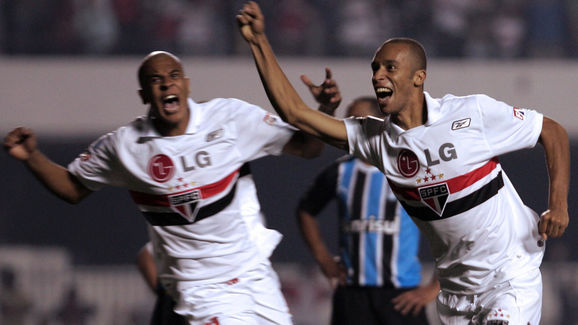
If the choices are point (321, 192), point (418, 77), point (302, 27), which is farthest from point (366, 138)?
point (302, 27)

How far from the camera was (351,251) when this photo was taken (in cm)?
598

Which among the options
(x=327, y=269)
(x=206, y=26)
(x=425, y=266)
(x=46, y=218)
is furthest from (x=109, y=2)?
(x=327, y=269)

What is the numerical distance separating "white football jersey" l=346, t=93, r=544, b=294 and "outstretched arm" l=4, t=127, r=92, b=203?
154 cm

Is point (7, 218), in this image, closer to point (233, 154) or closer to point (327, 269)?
point (327, 269)

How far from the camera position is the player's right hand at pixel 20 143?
14.6 feet

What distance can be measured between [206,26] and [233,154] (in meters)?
9.04

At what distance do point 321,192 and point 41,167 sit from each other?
2298 mm

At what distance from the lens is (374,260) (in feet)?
19.4

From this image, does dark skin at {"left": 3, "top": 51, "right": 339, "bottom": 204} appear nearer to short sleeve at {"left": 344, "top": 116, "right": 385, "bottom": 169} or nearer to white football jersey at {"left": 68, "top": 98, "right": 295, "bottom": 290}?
white football jersey at {"left": 68, "top": 98, "right": 295, "bottom": 290}

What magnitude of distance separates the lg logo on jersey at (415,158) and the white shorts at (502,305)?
26.1 inches

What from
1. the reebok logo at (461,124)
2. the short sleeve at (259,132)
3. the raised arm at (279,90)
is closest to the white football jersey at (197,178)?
the short sleeve at (259,132)

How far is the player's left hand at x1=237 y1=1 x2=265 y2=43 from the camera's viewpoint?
12.1 feet

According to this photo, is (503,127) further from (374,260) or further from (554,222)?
(374,260)

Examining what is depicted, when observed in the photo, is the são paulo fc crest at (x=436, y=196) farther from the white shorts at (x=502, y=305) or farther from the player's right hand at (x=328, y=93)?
the player's right hand at (x=328, y=93)
